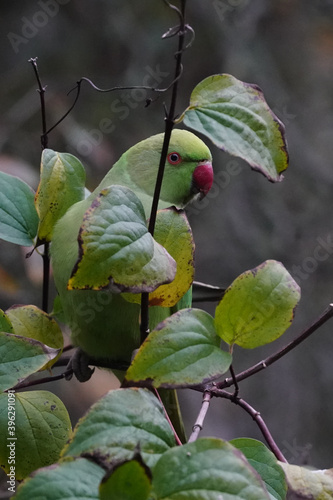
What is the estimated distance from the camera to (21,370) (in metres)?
0.50

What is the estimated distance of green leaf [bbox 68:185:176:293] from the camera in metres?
0.39

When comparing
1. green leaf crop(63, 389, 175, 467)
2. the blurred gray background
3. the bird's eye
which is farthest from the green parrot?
the blurred gray background

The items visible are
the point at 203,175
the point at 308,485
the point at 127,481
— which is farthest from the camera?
the point at 203,175

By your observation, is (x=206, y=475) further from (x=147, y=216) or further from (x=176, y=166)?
(x=176, y=166)

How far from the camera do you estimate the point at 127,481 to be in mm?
320

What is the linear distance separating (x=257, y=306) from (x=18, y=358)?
0.67 ft

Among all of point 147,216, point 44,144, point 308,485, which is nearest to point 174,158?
point 147,216

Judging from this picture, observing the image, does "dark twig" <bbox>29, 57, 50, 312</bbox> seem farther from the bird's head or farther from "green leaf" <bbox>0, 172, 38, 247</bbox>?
the bird's head

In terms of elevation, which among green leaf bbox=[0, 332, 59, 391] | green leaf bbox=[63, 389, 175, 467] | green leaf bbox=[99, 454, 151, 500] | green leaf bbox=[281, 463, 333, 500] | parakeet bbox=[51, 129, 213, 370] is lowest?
parakeet bbox=[51, 129, 213, 370]

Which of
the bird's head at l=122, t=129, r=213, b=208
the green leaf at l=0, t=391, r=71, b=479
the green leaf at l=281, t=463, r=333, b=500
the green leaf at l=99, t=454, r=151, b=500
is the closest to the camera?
the green leaf at l=99, t=454, r=151, b=500

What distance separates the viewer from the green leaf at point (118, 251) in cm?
39

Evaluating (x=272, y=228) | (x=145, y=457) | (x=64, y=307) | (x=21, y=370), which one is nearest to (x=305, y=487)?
(x=145, y=457)

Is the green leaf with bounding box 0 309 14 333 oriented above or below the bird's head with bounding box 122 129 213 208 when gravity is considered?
above

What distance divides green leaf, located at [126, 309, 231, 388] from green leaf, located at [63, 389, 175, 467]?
2 centimetres
